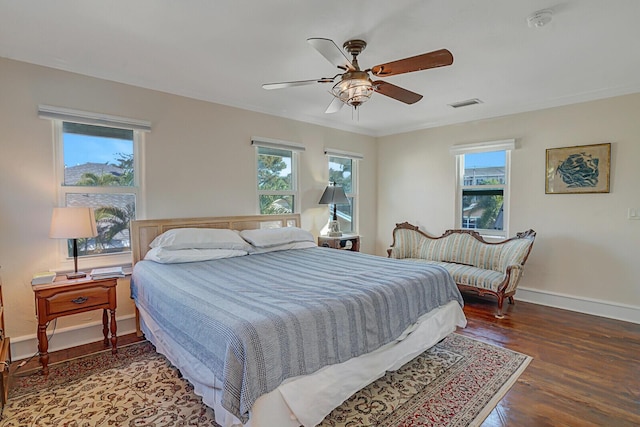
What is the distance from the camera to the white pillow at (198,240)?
2963mm

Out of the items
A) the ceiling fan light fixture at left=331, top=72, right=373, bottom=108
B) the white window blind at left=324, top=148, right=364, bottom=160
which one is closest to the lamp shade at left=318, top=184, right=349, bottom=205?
the white window blind at left=324, top=148, right=364, bottom=160

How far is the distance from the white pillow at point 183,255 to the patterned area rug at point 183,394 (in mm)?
802

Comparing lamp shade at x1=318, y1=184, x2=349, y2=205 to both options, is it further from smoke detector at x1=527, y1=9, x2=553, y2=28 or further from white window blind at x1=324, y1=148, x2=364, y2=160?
smoke detector at x1=527, y1=9, x2=553, y2=28

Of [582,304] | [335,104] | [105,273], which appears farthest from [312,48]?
[582,304]

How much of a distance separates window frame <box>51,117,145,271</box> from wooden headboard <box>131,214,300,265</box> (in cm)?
15

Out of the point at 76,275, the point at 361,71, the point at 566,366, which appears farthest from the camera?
the point at 76,275

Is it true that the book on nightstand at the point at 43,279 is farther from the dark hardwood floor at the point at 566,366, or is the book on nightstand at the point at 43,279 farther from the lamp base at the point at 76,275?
the dark hardwood floor at the point at 566,366

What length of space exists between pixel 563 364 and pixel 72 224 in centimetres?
403

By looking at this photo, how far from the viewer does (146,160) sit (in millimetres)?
3254

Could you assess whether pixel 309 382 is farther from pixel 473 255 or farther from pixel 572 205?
pixel 572 205

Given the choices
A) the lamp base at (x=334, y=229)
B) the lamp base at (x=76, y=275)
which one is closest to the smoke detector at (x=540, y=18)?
the lamp base at (x=334, y=229)

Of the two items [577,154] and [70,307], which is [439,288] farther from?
[70,307]

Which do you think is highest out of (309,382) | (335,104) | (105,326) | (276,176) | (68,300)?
(335,104)

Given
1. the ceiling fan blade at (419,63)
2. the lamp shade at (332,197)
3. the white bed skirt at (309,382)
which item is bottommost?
the white bed skirt at (309,382)
